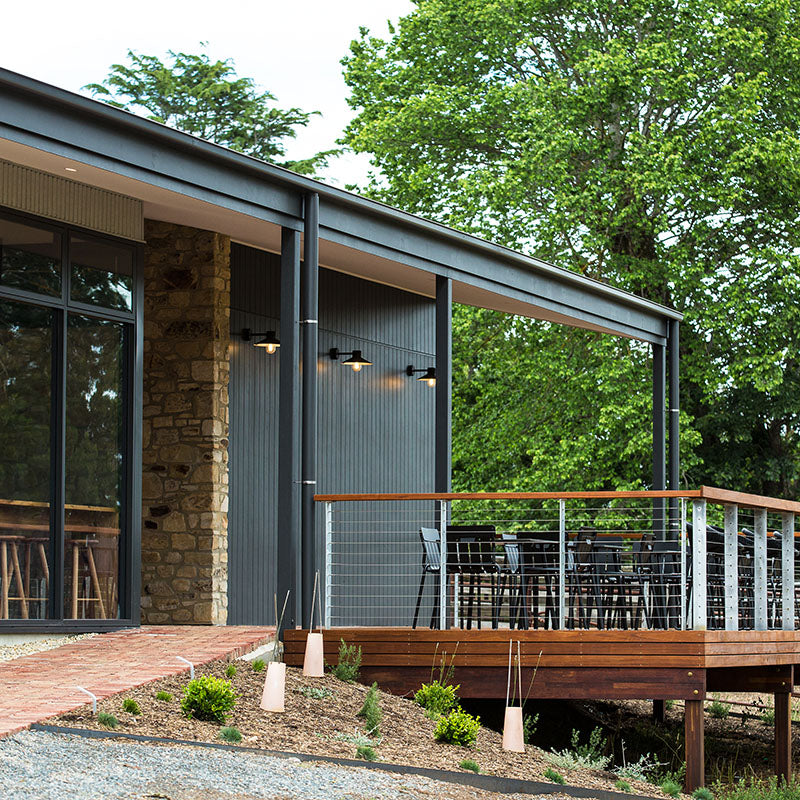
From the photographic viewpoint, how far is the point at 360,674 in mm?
9242

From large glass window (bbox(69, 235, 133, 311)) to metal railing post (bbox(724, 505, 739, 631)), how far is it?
507 centimetres

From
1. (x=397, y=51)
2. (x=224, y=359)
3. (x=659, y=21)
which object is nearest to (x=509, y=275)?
(x=224, y=359)

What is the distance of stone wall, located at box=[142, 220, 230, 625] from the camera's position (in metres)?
11.3

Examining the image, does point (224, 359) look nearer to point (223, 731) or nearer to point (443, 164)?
point (223, 731)

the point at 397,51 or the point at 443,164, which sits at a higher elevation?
the point at 397,51

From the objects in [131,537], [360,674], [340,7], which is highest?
[340,7]

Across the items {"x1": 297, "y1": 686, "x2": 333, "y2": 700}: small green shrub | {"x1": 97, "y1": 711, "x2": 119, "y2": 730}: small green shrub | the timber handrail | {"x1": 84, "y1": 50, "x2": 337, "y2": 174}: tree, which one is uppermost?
{"x1": 84, "y1": 50, "x2": 337, "y2": 174}: tree

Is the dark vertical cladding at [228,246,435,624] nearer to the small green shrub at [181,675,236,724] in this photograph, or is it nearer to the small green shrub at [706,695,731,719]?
the small green shrub at [181,675,236,724]

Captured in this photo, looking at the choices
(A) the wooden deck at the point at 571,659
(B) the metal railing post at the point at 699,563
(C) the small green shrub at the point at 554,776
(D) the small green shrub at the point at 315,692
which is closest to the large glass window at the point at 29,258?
(A) the wooden deck at the point at 571,659

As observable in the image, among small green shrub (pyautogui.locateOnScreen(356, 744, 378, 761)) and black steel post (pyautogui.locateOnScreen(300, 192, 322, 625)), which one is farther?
black steel post (pyautogui.locateOnScreen(300, 192, 322, 625))

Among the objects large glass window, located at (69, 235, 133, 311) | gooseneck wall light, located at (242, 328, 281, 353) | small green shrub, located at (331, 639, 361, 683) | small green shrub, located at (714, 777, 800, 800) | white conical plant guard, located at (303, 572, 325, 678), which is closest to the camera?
small green shrub, located at (714, 777, 800, 800)

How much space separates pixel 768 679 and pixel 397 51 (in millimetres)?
16022

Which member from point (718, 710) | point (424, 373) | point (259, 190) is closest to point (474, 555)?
point (259, 190)

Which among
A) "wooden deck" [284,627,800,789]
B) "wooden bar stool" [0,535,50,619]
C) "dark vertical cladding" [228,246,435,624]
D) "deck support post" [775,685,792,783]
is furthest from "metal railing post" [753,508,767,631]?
"wooden bar stool" [0,535,50,619]
